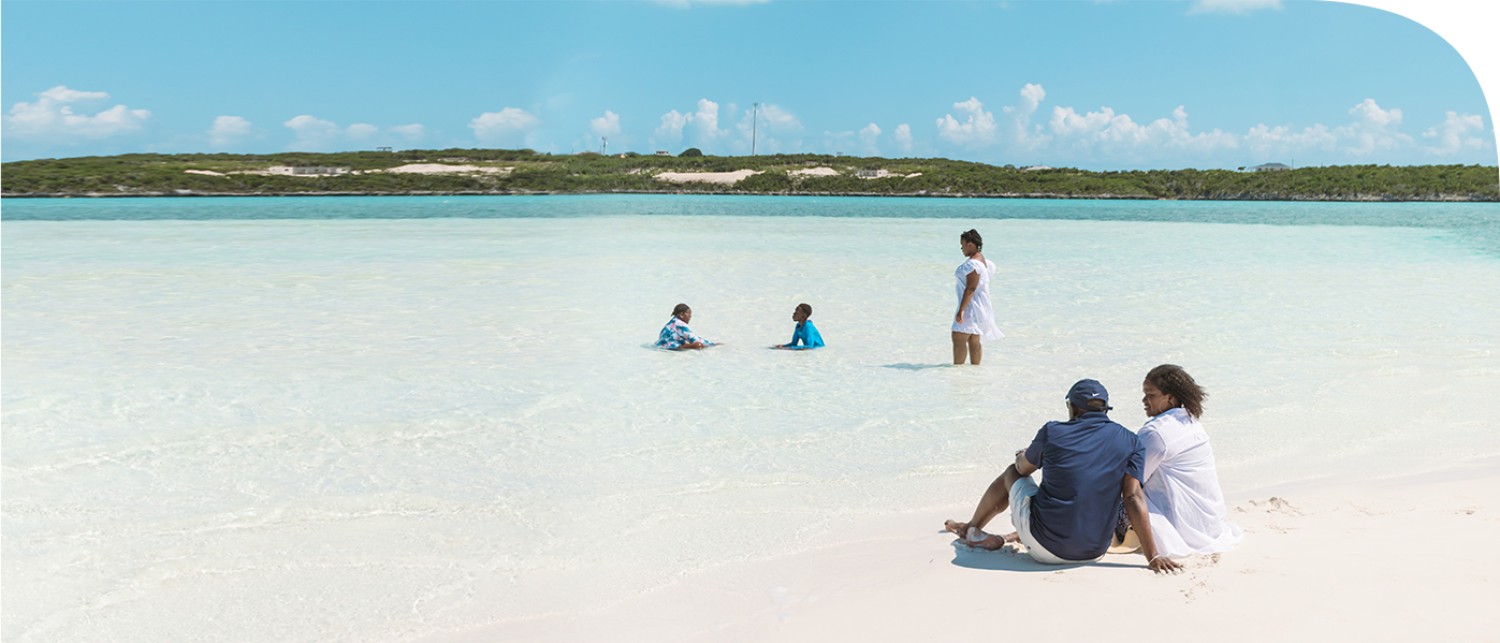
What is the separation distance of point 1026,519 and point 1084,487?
256mm

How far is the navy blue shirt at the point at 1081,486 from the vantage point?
12.7 ft

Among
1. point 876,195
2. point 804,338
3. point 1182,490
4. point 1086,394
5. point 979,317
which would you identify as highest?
point 876,195

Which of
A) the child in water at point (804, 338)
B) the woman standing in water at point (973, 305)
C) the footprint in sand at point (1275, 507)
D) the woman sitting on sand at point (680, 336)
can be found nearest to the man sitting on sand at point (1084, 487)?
the footprint in sand at point (1275, 507)

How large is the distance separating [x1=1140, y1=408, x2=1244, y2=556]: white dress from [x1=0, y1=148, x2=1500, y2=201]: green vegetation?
57.2 meters

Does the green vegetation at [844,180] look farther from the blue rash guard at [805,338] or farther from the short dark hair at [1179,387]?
the short dark hair at [1179,387]

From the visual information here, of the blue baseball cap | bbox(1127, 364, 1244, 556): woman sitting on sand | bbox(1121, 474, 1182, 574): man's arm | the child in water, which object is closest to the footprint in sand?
bbox(1127, 364, 1244, 556): woman sitting on sand

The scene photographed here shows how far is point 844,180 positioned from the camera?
91.8 meters

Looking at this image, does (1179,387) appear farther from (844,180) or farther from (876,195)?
(844,180)

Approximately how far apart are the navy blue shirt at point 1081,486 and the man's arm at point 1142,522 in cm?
3

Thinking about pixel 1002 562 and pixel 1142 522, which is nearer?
pixel 1142 522

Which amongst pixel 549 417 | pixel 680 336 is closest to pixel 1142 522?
pixel 549 417

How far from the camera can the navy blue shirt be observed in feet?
12.7

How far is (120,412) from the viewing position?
6.97 meters

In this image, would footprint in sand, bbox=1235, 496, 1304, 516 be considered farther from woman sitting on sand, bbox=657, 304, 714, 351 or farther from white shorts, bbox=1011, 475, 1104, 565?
woman sitting on sand, bbox=657, 304, 714, 351
